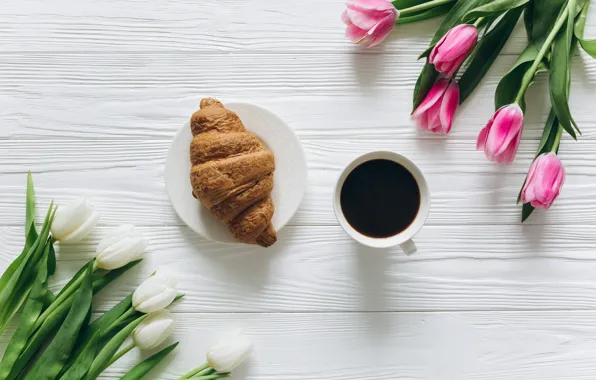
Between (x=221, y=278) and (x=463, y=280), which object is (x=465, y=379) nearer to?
(x=463, y=280)

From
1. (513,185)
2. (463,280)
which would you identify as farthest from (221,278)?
(513,185)

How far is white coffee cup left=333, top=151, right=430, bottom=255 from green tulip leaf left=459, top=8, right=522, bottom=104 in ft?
0.57

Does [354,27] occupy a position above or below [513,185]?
above

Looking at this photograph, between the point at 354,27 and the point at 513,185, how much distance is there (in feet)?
1.17

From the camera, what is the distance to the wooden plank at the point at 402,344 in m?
0.92

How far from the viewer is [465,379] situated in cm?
93

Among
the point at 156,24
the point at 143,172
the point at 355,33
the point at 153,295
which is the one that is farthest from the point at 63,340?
the point at 355,33

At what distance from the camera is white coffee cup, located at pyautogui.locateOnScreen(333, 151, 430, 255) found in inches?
32.1

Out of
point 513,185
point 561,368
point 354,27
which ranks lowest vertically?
point 561,368

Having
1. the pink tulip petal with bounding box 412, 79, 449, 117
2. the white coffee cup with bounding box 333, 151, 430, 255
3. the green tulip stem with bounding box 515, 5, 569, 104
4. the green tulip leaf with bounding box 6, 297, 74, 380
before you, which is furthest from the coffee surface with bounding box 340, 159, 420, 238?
the green tulip leaf with bounding box 6, 297, 74, 380

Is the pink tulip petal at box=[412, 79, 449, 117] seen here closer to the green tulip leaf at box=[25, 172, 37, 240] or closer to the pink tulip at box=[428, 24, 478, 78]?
the pink tulip at box=[428, 24, 478, 78]

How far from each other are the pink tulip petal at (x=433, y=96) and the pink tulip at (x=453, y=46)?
41 millimetres

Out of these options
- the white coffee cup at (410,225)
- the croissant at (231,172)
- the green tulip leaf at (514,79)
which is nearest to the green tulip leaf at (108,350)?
the croissant at (231,172)

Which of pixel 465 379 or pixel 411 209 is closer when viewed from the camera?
pixel 411 209
